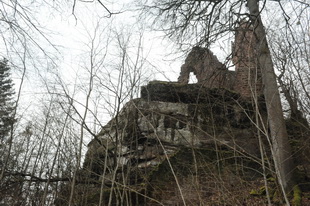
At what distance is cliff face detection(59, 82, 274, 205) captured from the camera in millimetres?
4746

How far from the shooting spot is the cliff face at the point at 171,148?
4.75 meters

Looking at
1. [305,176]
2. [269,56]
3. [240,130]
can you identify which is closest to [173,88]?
[240,130]

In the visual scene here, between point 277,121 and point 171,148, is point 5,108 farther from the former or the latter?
point 277,121

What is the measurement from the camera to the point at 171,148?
6.81m

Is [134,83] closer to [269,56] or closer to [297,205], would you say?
[269,56]

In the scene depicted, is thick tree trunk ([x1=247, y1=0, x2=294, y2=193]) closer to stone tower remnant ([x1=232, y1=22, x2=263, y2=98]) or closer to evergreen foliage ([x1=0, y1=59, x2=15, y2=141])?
stone tower remnant ([x1=232, y1=22, x2=263, y2=98])

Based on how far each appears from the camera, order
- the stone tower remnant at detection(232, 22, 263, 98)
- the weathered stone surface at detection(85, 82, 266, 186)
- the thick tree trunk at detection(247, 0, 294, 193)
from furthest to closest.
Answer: the weathered stone surface at detection(85, 82, 266, 186), the thick tree trunk at detection(247, 0, 294, 193), the stone tower remnant at detection(232, 22, 263, 98)

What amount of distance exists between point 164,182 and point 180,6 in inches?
160

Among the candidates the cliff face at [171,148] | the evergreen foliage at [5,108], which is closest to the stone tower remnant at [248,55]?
the cliff face at [171,148]

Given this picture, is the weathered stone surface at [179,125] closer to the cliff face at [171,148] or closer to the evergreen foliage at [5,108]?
the cliff face at [171,148]

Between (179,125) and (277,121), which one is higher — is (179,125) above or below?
above

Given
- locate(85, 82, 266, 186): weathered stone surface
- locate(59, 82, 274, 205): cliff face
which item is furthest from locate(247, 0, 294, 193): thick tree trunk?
locate(85, 82, 266, 186): weathered stone surface

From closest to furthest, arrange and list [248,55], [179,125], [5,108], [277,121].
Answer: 1. [248,55]
2. [277,121]
3. [5,108]
4. [179,125]

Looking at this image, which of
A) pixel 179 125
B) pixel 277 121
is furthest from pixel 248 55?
pixel 179 125
